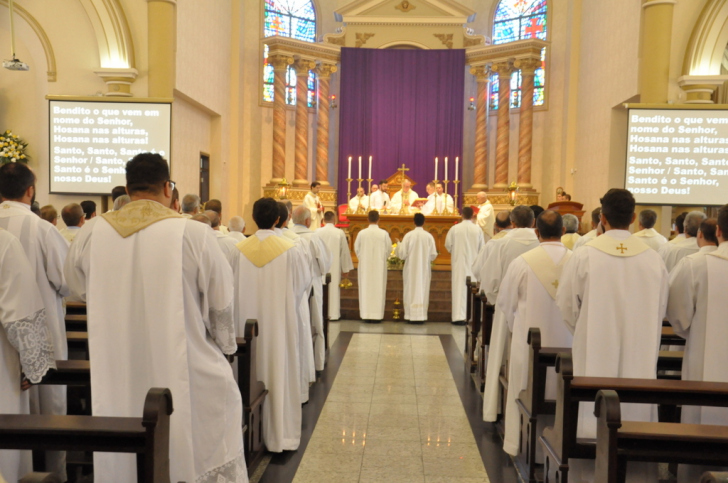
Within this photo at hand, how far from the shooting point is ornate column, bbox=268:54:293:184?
15.9 metres

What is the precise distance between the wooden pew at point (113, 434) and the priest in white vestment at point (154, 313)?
485 mm

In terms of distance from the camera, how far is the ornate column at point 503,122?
640 inches

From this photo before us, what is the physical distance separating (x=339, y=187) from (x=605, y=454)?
1497cm

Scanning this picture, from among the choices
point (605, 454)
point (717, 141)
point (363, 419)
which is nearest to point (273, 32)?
point (717, 141)

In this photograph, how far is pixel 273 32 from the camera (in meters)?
16.9

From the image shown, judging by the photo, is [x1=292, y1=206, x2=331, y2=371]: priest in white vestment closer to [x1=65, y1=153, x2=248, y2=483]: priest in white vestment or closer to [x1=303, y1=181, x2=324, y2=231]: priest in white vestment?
[x1=65, y1=153, x2=248, y2=483]: priest in white vestment

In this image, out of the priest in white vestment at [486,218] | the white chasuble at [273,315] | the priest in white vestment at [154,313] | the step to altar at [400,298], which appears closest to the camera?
the priest in white vestment at [154,313]

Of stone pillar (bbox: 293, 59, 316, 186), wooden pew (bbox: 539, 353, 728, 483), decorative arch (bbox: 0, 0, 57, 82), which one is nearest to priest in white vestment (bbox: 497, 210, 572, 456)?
wooden pew (bbox: 539, 353, 728, 483)

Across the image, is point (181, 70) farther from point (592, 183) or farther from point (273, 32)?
point (592, 183)

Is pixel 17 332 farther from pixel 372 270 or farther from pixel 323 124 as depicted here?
pixel 323 124

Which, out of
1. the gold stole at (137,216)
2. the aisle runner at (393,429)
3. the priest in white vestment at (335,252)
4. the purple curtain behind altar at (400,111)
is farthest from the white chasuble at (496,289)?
the purple curtain behind altar at (400,111)

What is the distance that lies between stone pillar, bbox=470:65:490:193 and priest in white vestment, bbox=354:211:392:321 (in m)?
7.35

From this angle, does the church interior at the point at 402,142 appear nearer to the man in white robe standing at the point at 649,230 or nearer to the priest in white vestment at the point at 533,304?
the priest in white vestment at the point at 533,304

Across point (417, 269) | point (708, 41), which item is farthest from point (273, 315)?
point (708, 41)
